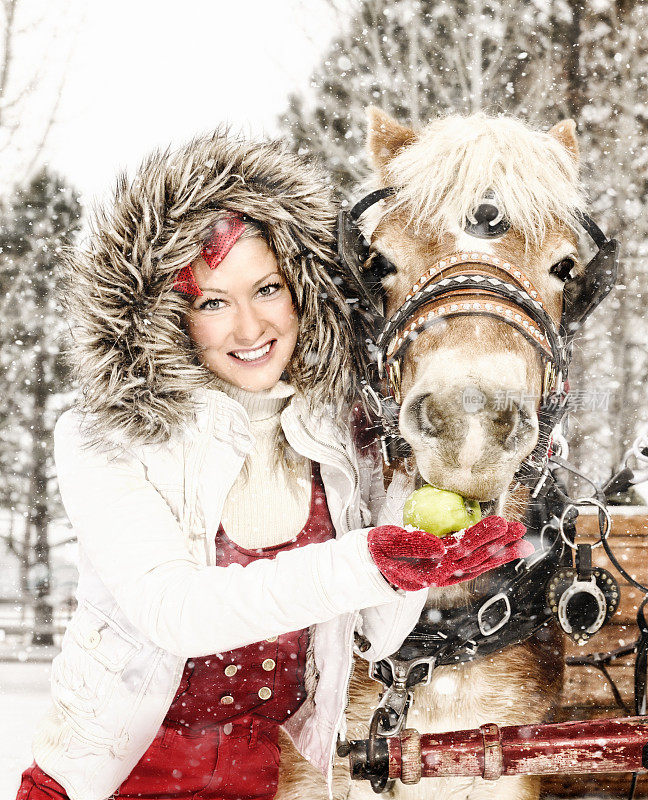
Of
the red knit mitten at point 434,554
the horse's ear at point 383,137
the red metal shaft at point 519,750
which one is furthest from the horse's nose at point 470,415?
the horse's ear at point 383,137

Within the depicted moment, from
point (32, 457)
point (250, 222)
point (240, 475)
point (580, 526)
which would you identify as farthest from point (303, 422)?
point (32, 457)

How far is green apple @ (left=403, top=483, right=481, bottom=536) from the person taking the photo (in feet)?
2.88

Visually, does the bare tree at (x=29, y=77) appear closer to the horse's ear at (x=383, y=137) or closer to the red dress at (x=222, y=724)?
the horse's ear at (x=383, y=137)

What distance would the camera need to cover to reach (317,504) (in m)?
1.24

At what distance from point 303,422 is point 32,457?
2.37 metres

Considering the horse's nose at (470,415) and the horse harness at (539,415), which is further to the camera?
the horse harness at (539,415)

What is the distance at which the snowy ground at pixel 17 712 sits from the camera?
2.15 meters

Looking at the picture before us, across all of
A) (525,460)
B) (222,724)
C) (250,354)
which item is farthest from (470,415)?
(222,724)

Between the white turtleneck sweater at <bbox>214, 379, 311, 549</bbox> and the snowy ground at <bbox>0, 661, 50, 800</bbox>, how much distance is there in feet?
5.04

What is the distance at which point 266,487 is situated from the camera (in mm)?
1227

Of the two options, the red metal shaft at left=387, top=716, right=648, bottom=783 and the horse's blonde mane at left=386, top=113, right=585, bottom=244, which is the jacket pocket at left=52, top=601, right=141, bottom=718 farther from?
the horse's blonde mane at left=386, top=113, right=585, bottom=244

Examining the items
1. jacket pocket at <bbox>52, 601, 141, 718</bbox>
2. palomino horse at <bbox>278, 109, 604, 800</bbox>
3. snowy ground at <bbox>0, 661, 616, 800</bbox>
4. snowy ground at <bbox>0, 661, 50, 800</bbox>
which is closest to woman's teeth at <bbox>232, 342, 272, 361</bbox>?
palomino horse at <bbox>278, 109, 604, 800</bbox>

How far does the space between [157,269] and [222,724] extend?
2.75 feet

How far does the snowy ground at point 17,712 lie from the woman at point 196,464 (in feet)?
4.00
